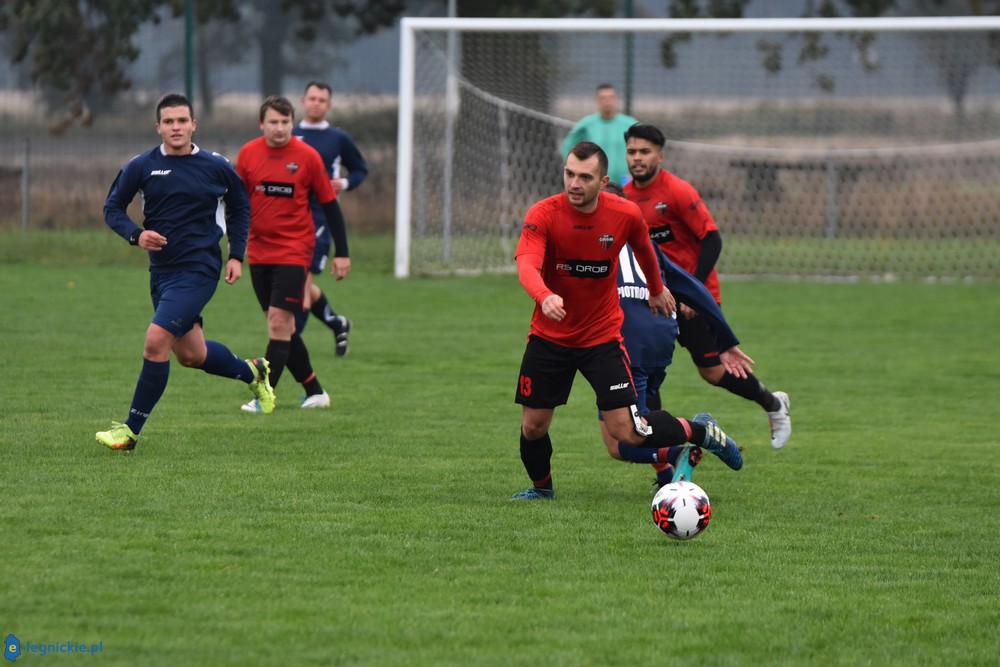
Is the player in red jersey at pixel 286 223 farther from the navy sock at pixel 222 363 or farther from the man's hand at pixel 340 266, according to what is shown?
the navy sock at pixel 222 363

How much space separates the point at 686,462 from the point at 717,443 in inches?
9.8

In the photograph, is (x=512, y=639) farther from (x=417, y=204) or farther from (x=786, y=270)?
(x=786, y=270)

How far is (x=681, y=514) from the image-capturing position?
6.35 m

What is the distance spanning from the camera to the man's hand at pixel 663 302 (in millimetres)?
7082

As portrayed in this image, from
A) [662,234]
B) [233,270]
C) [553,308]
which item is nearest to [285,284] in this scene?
[233,270]

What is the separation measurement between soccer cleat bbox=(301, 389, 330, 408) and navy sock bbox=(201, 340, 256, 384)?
36.5 inches

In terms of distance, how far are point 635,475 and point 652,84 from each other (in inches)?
538

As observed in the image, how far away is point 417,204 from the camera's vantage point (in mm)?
18797

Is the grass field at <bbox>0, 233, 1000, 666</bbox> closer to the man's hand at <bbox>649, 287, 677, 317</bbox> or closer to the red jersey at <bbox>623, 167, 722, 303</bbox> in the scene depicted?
the man's hand at <bbox>649, 287, 677, 317</bbox>

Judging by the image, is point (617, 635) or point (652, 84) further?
point (652, 84)

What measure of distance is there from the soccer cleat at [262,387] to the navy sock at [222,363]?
0.30 ft

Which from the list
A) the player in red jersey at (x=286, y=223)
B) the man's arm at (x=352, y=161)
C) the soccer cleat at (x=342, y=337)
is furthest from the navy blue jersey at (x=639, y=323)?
the soccer cleat at (x=342, y=337)

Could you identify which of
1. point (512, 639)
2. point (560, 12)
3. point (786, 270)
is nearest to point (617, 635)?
point (512, 639)

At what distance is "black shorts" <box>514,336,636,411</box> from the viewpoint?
689 centimetres
